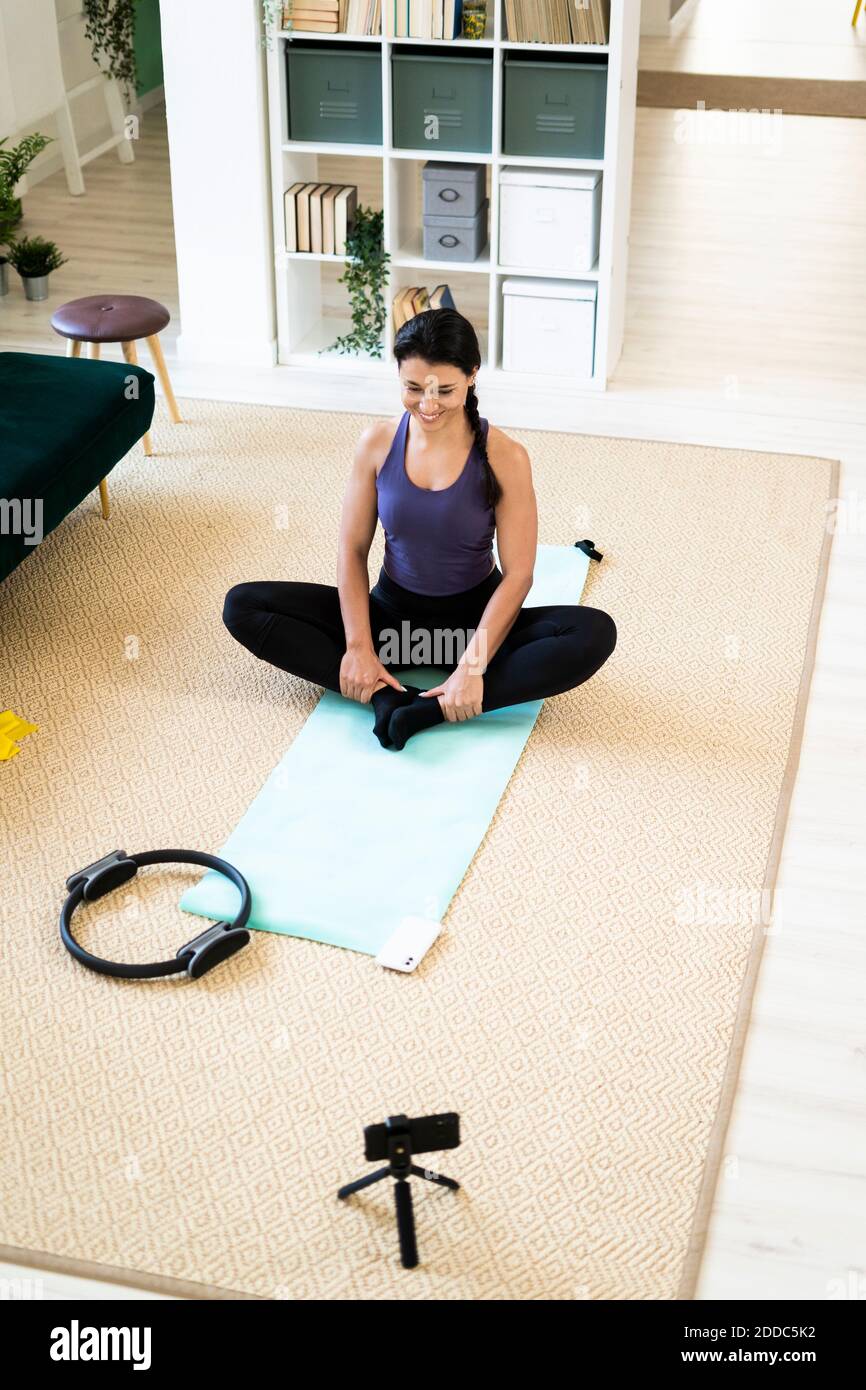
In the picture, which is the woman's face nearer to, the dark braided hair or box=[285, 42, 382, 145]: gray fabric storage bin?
the dark braided hair

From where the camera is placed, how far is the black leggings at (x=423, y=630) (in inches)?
114

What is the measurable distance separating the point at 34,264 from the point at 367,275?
123 cm

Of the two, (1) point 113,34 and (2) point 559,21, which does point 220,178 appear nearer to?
(2) point 559,21

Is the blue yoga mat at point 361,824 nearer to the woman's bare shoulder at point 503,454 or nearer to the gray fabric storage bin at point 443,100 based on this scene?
the woman's bare shoulder at point 503,454

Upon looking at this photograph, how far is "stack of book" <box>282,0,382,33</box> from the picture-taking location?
157 inches

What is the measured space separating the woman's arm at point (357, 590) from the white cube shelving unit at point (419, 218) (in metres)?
1.57

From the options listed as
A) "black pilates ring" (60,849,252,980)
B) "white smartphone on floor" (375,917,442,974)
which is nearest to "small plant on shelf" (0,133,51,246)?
"black pilates ring" (60,849,252,980)

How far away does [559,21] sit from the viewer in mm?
3926

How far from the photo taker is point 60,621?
3.31 meters

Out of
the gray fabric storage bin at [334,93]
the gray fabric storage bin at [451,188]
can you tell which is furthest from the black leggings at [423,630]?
the gray fabric storage bin at [334,93]

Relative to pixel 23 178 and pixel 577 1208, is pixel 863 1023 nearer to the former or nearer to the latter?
pixel 577 1208

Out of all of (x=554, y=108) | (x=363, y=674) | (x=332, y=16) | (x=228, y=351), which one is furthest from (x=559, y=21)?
(x=363, y=674)

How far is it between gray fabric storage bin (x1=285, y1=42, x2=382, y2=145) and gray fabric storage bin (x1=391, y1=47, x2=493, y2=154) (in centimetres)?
6

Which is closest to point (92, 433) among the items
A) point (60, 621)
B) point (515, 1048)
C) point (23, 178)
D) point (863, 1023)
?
point (60, 621)
